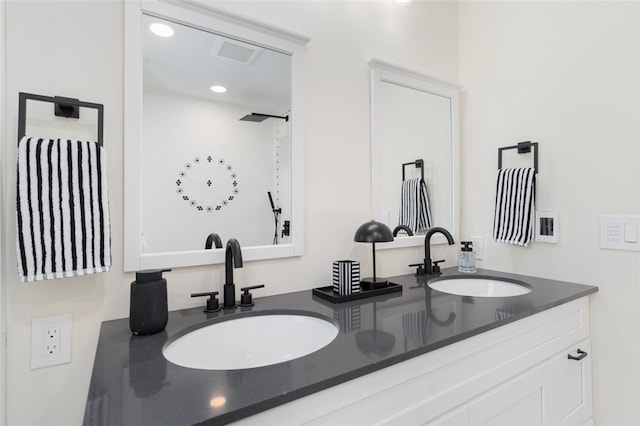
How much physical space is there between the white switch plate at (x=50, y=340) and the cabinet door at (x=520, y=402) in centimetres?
116

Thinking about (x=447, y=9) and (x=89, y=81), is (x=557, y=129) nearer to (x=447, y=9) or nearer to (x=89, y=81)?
(x=447, y=9)

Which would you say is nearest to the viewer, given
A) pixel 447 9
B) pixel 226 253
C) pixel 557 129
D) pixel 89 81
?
pixel 89 81

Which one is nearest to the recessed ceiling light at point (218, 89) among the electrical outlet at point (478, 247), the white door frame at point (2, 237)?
the white door frame at point (2, 237)

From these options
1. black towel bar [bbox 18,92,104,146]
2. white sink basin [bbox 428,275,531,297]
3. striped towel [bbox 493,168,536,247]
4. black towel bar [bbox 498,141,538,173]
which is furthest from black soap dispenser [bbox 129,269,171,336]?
black towel bar [bbox 498,141,538,173]

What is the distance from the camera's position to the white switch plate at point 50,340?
0.91m


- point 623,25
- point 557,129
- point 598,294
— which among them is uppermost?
point 623,25

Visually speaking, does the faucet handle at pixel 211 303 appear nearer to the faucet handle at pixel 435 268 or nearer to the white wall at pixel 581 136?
the faucet handle at pixel 435 268

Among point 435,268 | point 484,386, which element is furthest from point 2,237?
point 435,268

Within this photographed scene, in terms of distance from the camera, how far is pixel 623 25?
1350 millimetres

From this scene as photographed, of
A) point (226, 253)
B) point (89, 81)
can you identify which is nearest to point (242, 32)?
point (89, 81)

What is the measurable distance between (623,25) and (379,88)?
989mm

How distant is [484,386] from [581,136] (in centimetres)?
117

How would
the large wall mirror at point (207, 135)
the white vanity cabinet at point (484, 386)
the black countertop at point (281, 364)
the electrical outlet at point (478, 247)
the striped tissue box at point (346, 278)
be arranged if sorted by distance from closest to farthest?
the black countertop at point (281, 364)
the white vanity cabinet at point (484, 386)
the large wall mirror at point (207, 135)
the striped tissue box at point (346, 278)
the electrical outlet at point (478, 247)

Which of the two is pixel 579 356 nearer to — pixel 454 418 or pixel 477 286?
pixel 477 286
